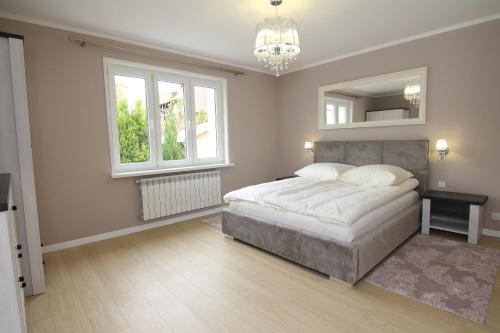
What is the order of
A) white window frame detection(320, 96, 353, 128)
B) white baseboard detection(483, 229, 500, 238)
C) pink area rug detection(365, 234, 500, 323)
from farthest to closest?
white window frame detection(320, 96, 353, 128), white baseboard detection(483, 229, 500, 238), pink area rug detection(365, 234, 500, 323)

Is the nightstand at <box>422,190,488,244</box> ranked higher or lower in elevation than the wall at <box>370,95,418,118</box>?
lower

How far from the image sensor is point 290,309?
1900 mm

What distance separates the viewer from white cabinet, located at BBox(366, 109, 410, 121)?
11.9 feet

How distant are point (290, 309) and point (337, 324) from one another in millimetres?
323

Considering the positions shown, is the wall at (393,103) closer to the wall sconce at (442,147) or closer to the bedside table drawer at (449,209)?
the wall sconce at (442,147)

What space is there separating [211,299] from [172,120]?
2619mm

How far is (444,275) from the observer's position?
7.48ft

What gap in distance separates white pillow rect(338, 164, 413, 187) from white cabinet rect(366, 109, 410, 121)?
2.56ft

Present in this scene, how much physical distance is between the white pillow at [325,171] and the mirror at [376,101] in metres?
0.74

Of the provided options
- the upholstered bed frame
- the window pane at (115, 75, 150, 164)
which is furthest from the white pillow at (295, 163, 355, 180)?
the window pane at (115, 75, 150, 164)

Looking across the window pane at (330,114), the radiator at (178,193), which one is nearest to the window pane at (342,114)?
the window pane at (330,114)

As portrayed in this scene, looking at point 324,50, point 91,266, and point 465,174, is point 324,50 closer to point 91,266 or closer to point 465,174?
point 465,174

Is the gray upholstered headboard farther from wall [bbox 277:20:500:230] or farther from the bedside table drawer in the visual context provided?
the bedside table drawer

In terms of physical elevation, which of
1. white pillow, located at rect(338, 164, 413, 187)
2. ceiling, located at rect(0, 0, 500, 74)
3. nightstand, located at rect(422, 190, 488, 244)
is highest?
ceiling, located at rect(0, 0, 500, 74)
